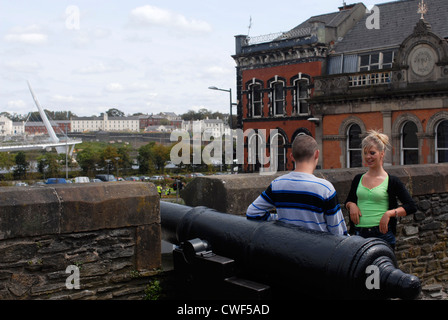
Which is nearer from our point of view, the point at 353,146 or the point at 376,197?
the point at 376,197

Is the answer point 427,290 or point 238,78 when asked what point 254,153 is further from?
point 427,290

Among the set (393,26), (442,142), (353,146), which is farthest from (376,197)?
(393,26)

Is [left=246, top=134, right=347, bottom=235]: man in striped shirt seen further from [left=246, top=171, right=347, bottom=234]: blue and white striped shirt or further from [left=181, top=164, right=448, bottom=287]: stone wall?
[left=181, top=164, right=448, bottom=287]: stone wall

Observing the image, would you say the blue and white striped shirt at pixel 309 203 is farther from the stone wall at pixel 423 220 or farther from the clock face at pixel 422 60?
the clock face at pixel 422 60

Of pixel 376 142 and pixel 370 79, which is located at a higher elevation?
pixel 370 79

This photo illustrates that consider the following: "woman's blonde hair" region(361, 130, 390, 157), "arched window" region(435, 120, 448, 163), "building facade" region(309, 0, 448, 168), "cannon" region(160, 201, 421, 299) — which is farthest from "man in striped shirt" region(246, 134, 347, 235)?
"arched window" region(435, 120, 448, 163)

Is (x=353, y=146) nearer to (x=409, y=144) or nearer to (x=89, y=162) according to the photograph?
(x=409, y=144)

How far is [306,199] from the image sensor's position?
148 inches

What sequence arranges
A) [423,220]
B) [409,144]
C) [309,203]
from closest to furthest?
[309,203] → [423,220] → [409,144]

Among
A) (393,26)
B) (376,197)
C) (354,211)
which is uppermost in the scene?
(393,26)

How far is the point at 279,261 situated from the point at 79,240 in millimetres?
1785

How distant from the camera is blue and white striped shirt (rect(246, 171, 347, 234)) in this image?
372 centimetres

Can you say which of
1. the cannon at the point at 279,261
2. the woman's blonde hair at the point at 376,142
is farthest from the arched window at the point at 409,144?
the cannon at the point at 279,261

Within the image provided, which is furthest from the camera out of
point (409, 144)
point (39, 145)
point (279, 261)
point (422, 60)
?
point (39, 145)
